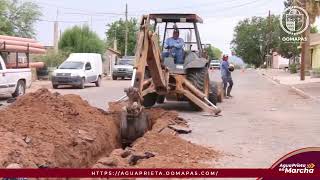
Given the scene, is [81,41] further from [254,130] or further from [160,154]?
[160,154]

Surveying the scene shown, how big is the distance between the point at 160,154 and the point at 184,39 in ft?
30.6

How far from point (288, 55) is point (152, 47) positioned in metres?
57.2

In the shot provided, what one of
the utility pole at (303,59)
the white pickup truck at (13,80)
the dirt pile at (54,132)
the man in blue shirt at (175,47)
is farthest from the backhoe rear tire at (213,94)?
the utility pole at (303,59)

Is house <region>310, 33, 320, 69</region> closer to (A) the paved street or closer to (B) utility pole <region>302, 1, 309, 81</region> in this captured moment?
(B) utility pole <region>302, 1, 309, 81</region>

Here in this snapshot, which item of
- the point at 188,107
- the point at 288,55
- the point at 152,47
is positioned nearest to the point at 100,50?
the point at 288,55

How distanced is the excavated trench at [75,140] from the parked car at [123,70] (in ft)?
97.0

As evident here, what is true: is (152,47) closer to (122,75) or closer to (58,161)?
(58,161)

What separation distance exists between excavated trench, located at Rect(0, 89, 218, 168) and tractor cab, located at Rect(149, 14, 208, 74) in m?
4.18

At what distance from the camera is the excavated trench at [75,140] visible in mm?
8062

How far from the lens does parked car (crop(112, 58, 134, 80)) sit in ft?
140

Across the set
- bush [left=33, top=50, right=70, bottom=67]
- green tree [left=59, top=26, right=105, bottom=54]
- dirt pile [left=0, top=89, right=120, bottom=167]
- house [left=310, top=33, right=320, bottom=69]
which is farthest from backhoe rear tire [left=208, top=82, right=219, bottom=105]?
green tree [left=59, top=26, right=105, bottom=54]

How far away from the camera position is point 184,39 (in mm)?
17953

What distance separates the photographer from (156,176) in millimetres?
5469

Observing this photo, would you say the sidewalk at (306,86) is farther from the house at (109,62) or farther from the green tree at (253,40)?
the green tree at (253,40)
